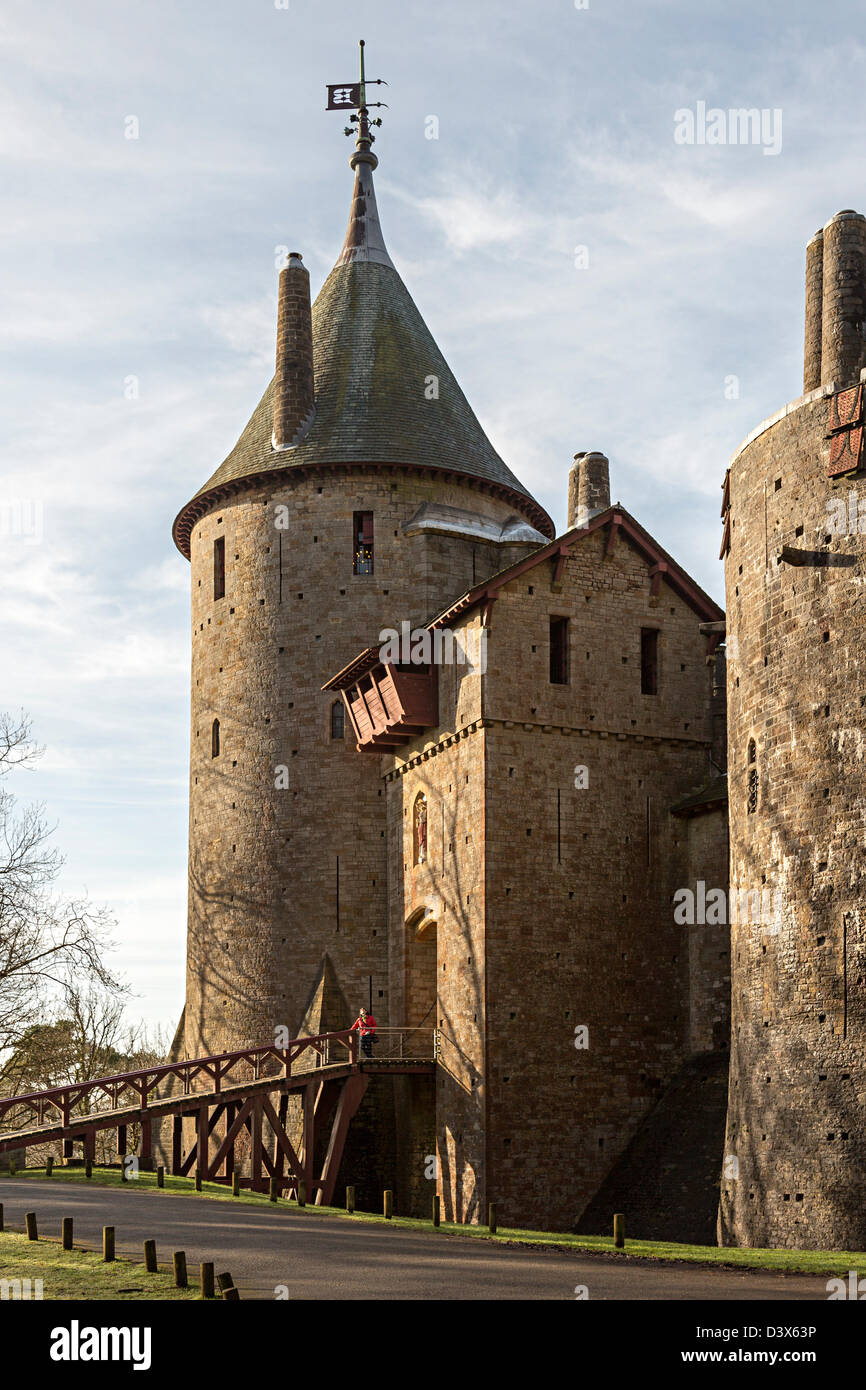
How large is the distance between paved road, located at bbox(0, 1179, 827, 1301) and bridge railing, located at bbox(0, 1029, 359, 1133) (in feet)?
19.2

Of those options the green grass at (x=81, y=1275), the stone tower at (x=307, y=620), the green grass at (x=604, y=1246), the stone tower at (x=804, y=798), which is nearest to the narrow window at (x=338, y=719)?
the stone tower at (x=307, y=620)

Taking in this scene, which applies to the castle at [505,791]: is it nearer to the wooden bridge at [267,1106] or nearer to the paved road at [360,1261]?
the wooden bridge at [267,1106]

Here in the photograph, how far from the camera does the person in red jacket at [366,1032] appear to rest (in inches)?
1298

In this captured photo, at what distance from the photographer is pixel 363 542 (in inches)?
1526

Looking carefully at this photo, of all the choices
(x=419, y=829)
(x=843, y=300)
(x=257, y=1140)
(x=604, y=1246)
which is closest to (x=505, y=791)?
(x=419, y=829)

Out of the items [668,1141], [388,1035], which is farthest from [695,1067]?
[388,1035]

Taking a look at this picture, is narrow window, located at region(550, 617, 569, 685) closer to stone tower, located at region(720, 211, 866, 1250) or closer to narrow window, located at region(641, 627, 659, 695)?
narrow window, located at region(641, 627, 659, 695)

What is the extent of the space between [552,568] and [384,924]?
358 inches

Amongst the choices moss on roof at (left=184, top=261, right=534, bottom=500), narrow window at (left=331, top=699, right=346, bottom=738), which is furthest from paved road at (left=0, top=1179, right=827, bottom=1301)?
moss on roof at (left=184, top=261, right=534, bottom=500)

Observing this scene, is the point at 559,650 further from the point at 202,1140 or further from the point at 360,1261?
the point at 360,1261

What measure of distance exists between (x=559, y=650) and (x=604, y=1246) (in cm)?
1480

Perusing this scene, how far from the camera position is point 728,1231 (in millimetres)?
24859

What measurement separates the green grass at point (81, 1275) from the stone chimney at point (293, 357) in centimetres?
2431

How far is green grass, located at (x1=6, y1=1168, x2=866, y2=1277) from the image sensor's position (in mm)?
18781
